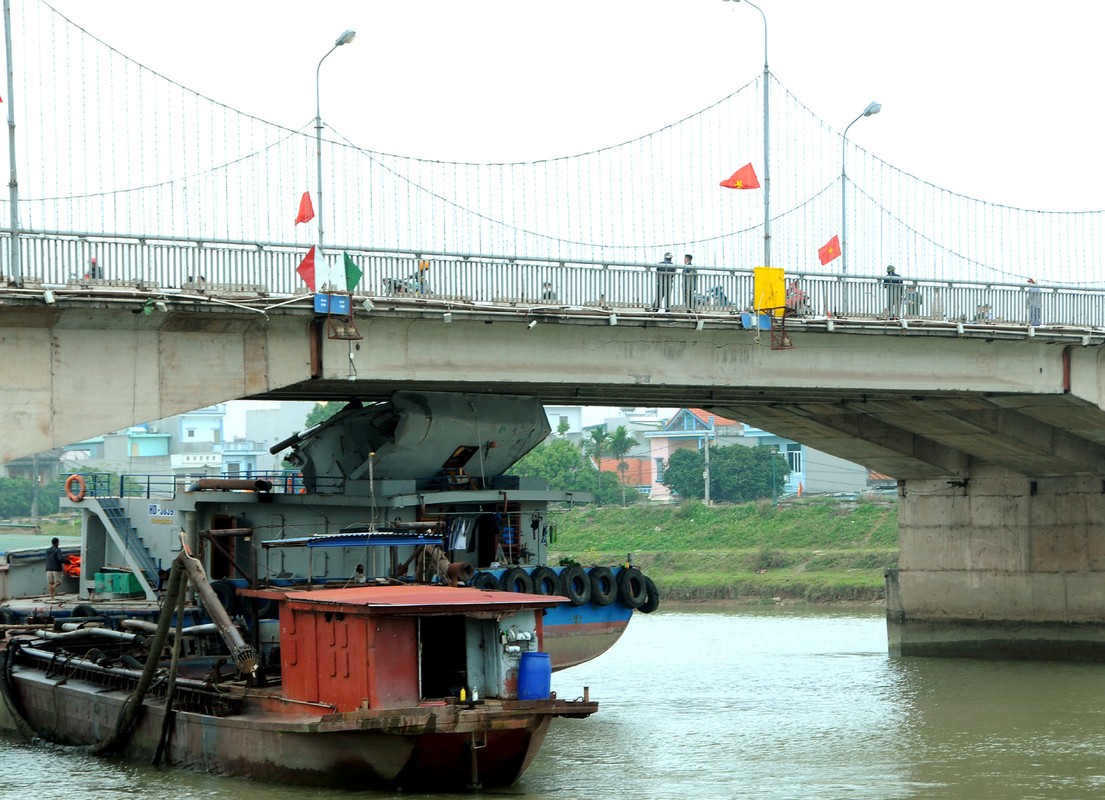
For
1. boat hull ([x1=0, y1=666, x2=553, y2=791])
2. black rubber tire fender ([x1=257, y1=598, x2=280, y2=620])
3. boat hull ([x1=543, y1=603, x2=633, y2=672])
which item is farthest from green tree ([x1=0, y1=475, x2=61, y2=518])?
boat hull ([x1=0, y1=666, x2=553, y2=791])

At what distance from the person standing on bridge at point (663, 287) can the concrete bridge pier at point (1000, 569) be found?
58.1ft

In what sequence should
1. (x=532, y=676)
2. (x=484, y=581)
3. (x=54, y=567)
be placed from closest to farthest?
(x=532, y=676), (x=484, y=581), (x=54, y=567)

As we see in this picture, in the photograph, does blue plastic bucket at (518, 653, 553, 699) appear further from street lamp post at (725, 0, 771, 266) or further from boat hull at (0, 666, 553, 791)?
street lamp post at (725, 0, 771, 266)

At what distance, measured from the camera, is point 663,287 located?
3203cm

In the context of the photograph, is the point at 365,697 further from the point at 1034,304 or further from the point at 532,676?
the point at 1034,304

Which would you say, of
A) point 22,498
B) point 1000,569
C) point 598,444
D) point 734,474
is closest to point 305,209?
point 1000,569

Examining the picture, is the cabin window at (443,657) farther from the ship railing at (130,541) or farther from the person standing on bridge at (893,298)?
the person standing on bridge at (893,298)

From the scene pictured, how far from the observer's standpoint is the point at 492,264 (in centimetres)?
3017

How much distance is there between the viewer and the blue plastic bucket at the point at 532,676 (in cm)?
2392

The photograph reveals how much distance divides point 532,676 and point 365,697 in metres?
2.44

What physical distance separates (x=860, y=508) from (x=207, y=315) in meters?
55.2

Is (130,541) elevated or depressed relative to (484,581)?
elevated

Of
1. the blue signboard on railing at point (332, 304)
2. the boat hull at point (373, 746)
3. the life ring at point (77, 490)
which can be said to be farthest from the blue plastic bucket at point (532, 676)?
the life ring at point (77, 490)

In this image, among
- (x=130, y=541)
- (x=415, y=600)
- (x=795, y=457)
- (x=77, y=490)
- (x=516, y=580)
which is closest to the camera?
(x=415, y=600)
